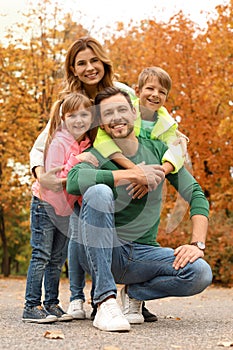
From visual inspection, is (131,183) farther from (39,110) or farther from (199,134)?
(39,110)

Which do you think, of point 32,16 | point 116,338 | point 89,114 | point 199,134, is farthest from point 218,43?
point 116,338

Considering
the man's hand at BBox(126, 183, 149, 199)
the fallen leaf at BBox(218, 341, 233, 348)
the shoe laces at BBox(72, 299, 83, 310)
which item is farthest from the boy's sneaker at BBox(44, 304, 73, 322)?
the fallen leaf at BBox(218, 341, 233, 348)

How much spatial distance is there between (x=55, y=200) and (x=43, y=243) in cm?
34

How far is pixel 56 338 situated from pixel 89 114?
1768 millimetres

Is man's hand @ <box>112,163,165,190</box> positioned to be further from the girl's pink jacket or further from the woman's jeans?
the woman's jeans

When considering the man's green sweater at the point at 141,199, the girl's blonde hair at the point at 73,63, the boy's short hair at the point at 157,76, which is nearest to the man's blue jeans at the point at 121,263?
the man's green sweater at the point at 141,199

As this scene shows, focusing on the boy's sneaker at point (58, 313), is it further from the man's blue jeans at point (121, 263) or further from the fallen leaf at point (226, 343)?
the fallen leaf at point (226, 343)

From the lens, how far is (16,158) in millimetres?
17094

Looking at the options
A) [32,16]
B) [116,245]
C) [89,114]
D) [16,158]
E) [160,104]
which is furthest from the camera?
[32,16]

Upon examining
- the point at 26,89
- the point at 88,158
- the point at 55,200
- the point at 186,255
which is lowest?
the point at 186,255

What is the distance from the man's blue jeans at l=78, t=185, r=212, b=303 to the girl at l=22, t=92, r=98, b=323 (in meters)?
0.32

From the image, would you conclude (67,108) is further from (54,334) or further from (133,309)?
(54,334)

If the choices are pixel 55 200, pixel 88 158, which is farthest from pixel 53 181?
pixel 88 158

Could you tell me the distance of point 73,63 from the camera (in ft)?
16.3
